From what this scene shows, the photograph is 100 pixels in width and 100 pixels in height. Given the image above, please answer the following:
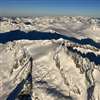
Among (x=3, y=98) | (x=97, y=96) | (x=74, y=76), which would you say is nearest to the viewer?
(x=97, y=96)

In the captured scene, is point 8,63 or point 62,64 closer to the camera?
point 62,64

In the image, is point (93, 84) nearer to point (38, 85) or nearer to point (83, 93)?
point (83, 93)

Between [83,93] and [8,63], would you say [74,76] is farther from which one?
[8,63]

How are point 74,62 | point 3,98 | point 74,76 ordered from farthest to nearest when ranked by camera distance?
point 74,62, point 74,76, point 3,98

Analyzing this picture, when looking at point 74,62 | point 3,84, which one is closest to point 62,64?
point 74,62

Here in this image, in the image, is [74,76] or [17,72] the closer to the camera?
[74,76]

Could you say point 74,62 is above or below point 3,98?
above

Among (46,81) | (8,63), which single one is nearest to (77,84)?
(46,81)
